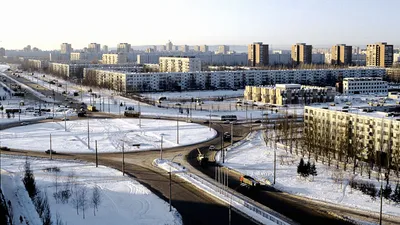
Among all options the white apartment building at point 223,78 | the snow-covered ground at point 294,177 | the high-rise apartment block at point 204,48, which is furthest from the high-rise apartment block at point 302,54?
the high-rise apartment block at point 204,48

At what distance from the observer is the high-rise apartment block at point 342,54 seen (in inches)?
2238

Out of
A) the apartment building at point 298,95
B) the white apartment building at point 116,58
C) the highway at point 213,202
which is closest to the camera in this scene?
the highway at point 213,202

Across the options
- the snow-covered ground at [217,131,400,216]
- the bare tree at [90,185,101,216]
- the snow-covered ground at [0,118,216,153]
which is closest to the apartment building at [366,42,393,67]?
the snow-covered ground at [0,118,216,153]

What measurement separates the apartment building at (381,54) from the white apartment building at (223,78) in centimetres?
1032

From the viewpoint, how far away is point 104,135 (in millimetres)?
16859

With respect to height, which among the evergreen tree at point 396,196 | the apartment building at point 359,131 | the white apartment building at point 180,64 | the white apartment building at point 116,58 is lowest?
the evergreen tree at point 396,196

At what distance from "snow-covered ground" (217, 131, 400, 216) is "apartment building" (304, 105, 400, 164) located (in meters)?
0.99

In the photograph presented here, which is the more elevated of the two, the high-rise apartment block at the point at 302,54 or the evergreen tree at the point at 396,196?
the high-rise apartment block at the point at 302,54

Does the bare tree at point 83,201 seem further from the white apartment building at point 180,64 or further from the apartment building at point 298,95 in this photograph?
the white apartment building at point 180,64

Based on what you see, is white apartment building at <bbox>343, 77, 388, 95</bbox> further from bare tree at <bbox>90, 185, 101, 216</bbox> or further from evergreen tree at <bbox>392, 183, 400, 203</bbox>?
bare tree at <bbox>90, 185, 101, 216</bbox>

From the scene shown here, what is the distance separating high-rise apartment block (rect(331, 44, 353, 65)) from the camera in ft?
186

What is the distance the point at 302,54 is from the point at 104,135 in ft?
145

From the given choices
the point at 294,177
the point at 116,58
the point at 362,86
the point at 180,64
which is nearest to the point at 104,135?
the point at 294,177

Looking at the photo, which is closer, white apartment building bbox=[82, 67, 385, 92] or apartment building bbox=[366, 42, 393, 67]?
white apartment building bbox=[82, 67, 385, 92]
